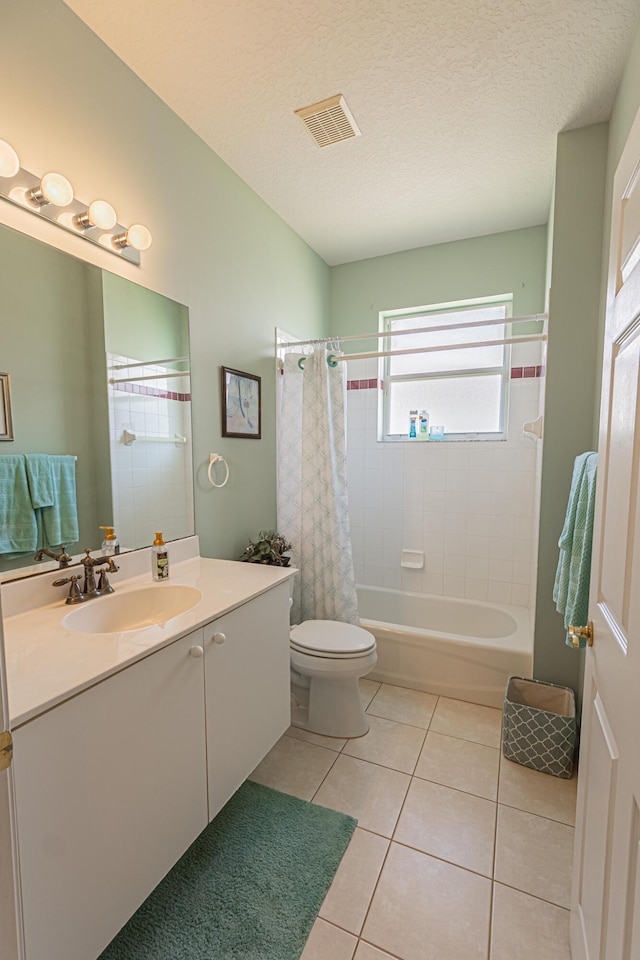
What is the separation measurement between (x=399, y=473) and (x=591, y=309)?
159 centimetres

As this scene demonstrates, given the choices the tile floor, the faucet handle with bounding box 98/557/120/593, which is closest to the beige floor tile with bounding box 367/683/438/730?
the tile floor

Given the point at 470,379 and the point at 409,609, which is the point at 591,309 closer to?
the point at 470,379

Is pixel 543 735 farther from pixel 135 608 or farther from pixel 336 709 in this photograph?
pixel 135 608

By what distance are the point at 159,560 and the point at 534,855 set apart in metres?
1.66

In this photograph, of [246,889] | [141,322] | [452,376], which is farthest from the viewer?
[452,376]

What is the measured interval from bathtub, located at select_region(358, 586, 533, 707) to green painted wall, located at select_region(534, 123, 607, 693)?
0.70ft

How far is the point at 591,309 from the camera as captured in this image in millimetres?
1865

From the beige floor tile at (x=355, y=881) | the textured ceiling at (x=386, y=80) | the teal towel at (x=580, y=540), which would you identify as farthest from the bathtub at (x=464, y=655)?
the textured ceiling at (x=386, y=80)

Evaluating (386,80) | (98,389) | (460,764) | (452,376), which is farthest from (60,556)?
(452,376)

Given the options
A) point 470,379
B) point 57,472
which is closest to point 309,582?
point 57,472

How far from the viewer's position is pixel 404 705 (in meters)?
2.26

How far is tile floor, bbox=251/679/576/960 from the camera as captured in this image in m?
1.17

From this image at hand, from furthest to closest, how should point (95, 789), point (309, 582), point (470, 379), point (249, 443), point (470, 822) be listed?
1. point (470, 379)
2. point (309, 582)
3. point (249, 443)
4. point (470, 822)
5. point (95, 789)

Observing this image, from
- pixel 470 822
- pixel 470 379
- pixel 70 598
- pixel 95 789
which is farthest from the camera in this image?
pixel 470 379
